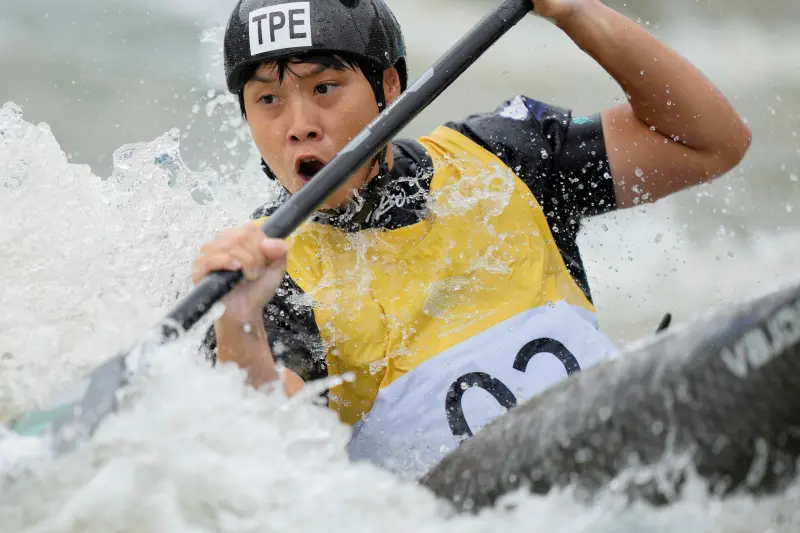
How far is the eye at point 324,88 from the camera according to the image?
6.68 feet

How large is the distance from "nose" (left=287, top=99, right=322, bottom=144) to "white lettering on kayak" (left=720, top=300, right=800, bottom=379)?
1014 mm

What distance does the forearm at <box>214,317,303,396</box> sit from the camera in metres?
1.70

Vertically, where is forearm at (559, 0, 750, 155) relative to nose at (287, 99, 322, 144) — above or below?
below

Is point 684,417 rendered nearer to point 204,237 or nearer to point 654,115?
point 654,115

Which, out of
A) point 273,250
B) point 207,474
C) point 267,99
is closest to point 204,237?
point 267,99

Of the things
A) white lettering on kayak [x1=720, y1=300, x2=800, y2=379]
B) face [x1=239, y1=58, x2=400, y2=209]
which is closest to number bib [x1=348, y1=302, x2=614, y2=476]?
face [x1=239, y1=58, x2=400, y2=209]

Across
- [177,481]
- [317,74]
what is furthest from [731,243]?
[177,481]

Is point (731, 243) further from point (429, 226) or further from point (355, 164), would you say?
point (355, 164)

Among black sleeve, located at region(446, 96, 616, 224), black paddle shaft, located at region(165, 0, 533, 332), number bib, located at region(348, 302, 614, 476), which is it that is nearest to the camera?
black paddle shaft, located at region(165, 0, 533, 332)

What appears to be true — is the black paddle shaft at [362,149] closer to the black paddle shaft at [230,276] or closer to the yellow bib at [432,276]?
the black paddle shaft at [230,276]

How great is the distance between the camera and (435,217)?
2098 mm

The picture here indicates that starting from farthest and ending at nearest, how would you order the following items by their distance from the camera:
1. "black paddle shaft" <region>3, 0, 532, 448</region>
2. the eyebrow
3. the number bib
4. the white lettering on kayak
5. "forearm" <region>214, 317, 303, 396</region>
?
1. the eyebrow
2. the number bib
3. "forearm" <region>214, 317, 303, 396</region>
4. "black paddle shaft" <region>3, 0, 532, 448</region>
5. the white lettering on kayak

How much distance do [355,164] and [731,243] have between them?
9.26 ft

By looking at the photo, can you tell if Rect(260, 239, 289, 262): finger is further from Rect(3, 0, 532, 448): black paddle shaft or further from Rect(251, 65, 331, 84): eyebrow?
Rect(251, 65, 331, 84): eyebrow
